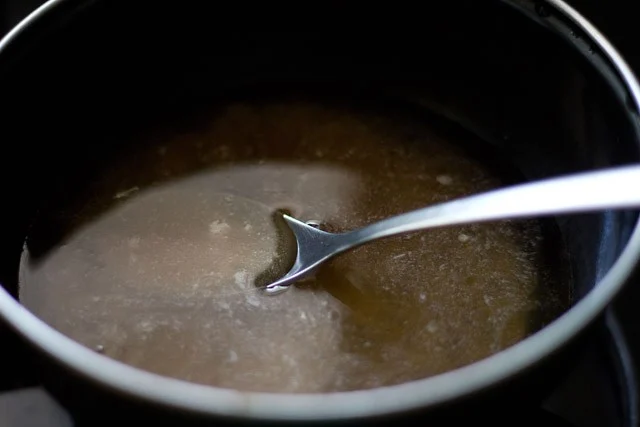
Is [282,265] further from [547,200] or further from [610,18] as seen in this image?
[610,18]

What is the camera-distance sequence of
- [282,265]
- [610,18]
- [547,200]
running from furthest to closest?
[610,18] → [282,265] → [547,200]

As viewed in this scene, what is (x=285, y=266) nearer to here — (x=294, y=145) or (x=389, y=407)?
(x=294, y=145)

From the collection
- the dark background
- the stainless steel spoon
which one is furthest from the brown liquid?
the dark background

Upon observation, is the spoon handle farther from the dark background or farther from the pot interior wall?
the dark background

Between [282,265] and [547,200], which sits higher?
[547,200]

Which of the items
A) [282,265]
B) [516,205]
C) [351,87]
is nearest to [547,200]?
[516,205]

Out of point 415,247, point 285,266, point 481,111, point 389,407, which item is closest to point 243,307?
point 285,266

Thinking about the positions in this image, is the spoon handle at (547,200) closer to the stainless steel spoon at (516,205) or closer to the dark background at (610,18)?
the stainless steel spoon at (516,205)
